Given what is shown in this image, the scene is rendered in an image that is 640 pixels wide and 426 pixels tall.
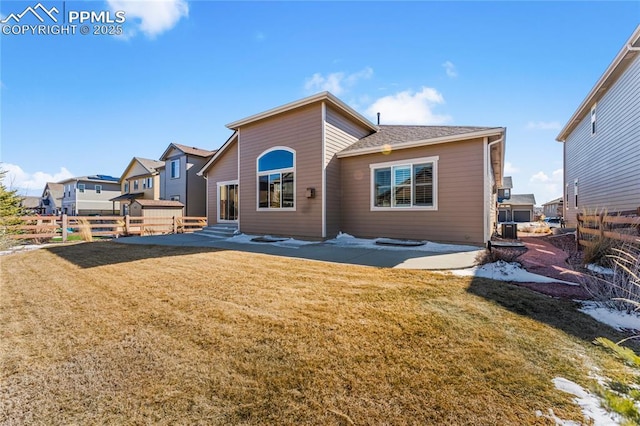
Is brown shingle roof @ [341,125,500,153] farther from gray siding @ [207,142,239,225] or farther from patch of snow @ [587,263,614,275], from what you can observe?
gray siding @ [207,142,239,225]

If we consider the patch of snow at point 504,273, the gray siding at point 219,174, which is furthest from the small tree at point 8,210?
the patch of snow at point 504,273

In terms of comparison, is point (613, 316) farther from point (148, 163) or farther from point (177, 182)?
point (148, 163)

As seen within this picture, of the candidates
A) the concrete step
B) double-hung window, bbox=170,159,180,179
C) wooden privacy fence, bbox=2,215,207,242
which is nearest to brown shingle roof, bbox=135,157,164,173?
double-hung window, bbox=170,159,180,179

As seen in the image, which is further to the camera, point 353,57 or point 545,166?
point 545,166

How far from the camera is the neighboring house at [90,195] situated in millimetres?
33188

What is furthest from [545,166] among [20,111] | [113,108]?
[20,111]

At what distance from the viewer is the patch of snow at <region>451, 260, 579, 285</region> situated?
4.58 meters

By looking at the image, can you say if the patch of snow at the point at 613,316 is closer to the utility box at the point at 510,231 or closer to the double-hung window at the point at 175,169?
the utility box at the point at 510,231

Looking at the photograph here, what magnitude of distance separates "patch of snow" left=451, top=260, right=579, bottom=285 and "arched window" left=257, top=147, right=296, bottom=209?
21.7ft

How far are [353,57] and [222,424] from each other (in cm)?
1021

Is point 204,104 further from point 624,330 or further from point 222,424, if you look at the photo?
point 624,330

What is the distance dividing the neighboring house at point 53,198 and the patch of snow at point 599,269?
5352 centimetres

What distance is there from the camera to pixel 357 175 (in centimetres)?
→ 984

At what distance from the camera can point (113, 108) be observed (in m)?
11.8
